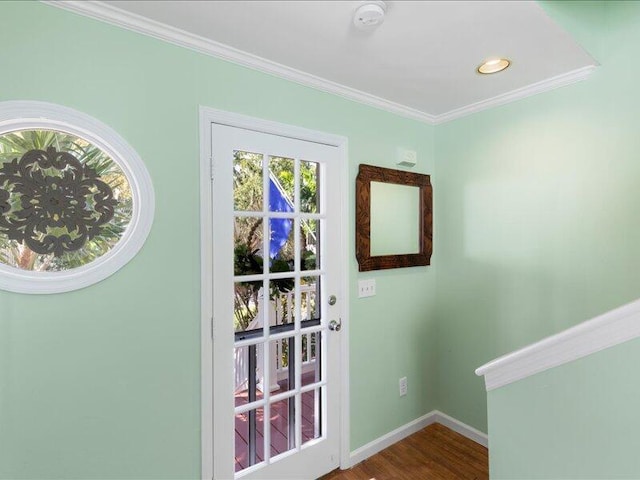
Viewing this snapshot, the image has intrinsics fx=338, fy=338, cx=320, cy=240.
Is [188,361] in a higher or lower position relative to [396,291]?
lower

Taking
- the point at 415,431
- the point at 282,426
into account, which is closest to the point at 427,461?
the point at 415,431

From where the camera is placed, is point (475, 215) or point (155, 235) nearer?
point (155, 235)

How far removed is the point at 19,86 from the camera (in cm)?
124

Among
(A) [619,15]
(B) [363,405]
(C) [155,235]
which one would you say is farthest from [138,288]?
(A) [619,15]

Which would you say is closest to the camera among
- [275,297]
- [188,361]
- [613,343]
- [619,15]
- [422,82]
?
[613,343]

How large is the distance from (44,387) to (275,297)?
1030 millimetres

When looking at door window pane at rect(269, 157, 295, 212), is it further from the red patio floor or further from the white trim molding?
the white trim molding

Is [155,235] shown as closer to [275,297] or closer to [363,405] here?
[275,297]

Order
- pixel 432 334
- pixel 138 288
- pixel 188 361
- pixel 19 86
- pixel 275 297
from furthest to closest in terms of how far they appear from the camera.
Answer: pixel 432 334, pixel 275 297, pixel 188 361, pixel 138 288, pixel 19 86

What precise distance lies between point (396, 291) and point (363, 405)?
2.60ft

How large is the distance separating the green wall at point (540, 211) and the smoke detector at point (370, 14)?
0.80 meters

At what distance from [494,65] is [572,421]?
5.59ft

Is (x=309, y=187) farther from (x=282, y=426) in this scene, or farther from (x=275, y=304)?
(x=282, y=426)

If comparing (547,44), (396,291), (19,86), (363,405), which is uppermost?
(547,44)
